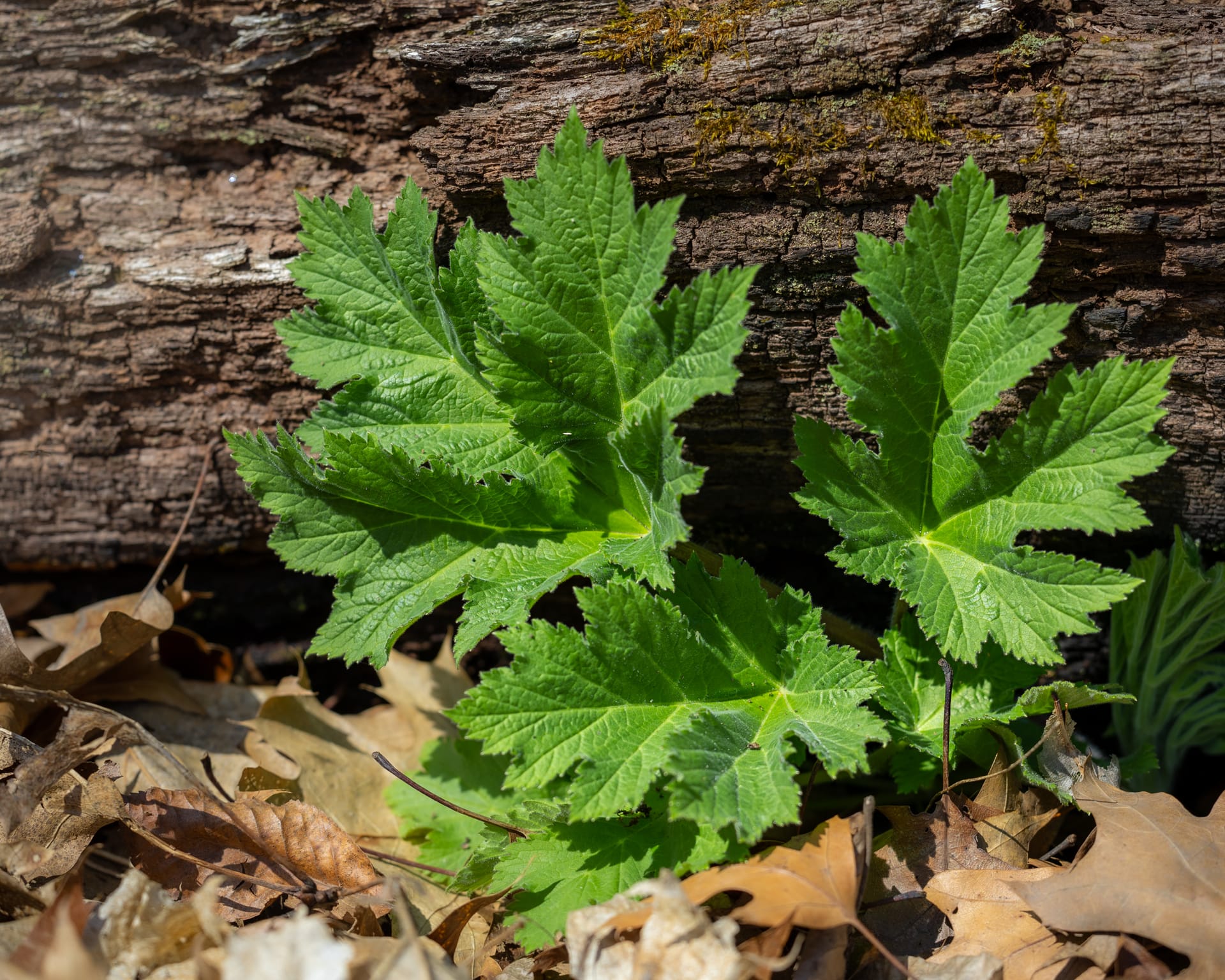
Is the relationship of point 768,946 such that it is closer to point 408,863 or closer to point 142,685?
point 408,863

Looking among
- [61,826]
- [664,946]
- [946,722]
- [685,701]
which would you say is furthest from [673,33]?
[61,826]

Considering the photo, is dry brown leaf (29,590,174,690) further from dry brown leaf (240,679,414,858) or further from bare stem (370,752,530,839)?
bare stem (370,752,530,839)

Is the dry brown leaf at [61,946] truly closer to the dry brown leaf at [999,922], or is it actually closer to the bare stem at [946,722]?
the dry brown leaf at [999,922]

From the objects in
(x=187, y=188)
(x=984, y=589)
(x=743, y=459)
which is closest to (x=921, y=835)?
(x=984, y=589)

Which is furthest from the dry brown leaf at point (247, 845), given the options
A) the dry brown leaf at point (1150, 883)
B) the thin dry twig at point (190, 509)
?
the dry brown leaf at point (1150, 883)

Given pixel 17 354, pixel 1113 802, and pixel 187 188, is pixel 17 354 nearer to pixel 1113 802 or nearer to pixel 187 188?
pixel 187 188
